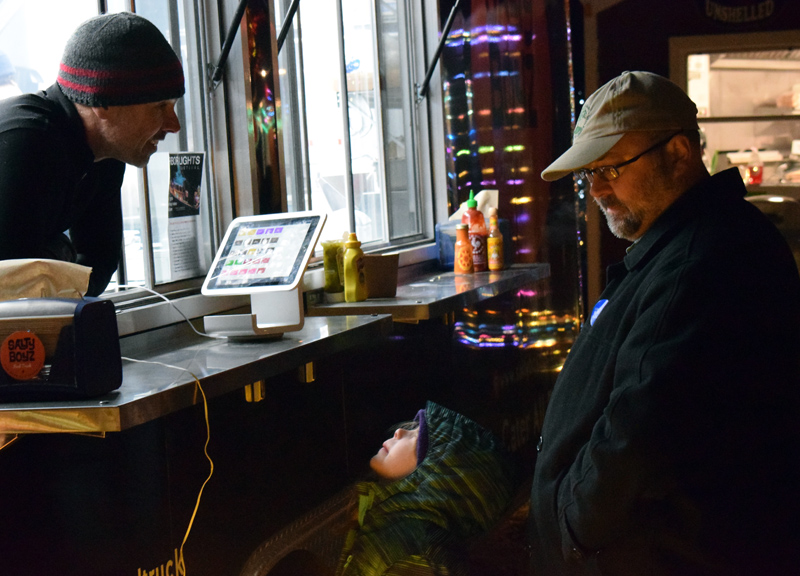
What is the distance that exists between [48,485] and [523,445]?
2.94 metres

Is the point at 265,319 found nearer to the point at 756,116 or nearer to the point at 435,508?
the point at 435,508

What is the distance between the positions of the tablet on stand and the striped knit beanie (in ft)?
1.58

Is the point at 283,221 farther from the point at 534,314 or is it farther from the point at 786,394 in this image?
the point at 534,314

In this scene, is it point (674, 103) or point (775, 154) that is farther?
point (775, 154)

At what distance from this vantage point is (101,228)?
76.4 inches

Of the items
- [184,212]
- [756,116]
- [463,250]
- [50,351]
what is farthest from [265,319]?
[756,116]

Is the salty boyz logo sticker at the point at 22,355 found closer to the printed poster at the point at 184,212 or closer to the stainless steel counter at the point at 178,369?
the stainless steel counter at the point at 178,369

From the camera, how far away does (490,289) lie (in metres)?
3.14

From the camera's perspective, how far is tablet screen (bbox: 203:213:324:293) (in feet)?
6.72

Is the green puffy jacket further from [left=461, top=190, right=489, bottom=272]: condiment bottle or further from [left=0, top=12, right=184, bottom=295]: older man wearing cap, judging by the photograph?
[left=461, top=190, right=489, bottom=272]: condiment bottle

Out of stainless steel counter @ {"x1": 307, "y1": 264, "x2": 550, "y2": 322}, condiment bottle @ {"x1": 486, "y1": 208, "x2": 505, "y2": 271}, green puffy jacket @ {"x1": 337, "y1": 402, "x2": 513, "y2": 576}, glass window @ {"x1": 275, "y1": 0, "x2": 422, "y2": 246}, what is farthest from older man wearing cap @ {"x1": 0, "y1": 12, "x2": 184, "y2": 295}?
condiment bottle @ {"x1": 486, "y1": 208, "x2": 505, "y2": 271}

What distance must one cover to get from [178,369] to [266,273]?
41 centimetres

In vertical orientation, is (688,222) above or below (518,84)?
below

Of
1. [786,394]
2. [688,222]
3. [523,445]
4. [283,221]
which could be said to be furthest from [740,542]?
[523,445]
